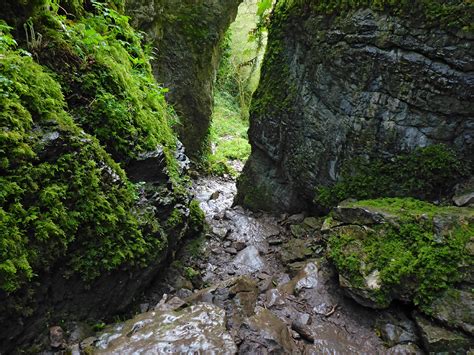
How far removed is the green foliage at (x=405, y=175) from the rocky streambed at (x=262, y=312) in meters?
1.00

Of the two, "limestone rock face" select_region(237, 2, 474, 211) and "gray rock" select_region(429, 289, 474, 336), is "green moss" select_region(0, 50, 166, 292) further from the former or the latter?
"limestone rock face" select_region(237, 2, 474, 211)

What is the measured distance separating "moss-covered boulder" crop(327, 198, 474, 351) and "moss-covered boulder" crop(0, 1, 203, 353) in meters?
2.67

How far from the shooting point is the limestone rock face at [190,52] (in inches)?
395

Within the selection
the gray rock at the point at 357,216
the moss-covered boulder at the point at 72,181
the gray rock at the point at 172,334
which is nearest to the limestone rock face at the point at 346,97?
the gray rock at the point at 357,216

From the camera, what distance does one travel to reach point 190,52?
34.8 feet

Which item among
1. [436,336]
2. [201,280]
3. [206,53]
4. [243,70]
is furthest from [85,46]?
[243,70]

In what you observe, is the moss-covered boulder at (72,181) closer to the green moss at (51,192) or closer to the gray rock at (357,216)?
the green moss at (51,192)

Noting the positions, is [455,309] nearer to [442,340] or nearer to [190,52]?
[442,340]

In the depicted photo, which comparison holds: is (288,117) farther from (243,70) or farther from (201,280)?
(243,70)

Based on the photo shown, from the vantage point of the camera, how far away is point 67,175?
322 centimetres

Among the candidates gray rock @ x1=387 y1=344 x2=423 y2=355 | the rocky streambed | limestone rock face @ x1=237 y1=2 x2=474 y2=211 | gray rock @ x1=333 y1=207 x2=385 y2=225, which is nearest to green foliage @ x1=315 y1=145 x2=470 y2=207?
limestone rock face @ x1=237 y1=2 x2=474 y2=211

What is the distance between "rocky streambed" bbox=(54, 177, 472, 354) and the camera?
10.3 feet

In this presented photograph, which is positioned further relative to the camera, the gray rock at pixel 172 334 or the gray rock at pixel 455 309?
the gray rock at pixel 455 309

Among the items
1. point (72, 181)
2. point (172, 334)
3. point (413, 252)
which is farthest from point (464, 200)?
point (72, 181)
